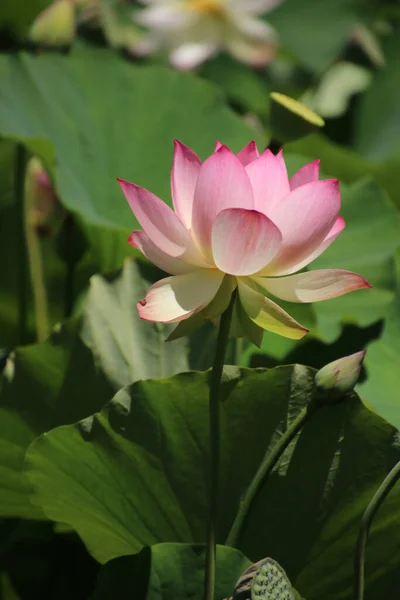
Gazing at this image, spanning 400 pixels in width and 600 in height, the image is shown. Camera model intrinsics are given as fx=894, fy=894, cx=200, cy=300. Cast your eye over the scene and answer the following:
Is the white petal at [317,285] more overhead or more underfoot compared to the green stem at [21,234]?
more overhead

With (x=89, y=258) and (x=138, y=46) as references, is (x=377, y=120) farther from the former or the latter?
(x=89, y=258)

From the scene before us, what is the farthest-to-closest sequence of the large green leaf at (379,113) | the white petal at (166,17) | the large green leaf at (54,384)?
the large green leaf at (379,113), the white petal at (166,17), the large green leaf at (54,384)

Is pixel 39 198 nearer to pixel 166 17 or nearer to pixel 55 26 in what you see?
pixel 55 26

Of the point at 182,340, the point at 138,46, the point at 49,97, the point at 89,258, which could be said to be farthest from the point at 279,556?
the point at 138,46

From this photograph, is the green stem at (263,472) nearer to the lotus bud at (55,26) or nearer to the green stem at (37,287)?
the green stem at (37,287)

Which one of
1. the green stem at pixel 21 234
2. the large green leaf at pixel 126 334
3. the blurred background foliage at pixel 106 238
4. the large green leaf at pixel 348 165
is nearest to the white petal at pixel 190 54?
the blurred background foliage at pixel 106 238

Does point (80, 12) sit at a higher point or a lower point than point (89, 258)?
higher

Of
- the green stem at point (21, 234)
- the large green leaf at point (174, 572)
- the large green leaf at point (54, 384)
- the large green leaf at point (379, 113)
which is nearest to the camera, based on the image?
the large green leaf at point (174, 572)
